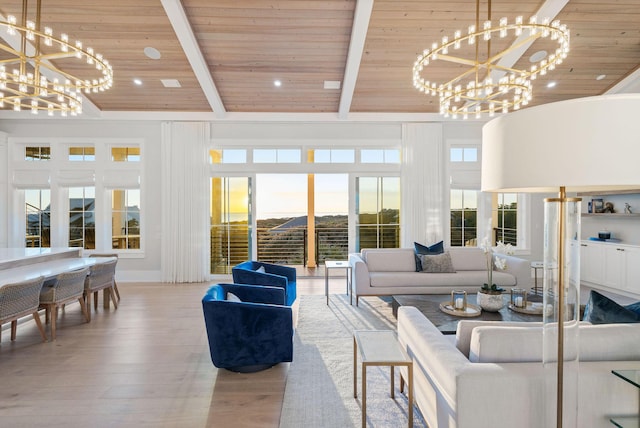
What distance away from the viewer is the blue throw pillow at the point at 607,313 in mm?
1872

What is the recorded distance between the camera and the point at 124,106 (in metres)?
6.14

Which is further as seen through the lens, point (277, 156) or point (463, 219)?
point (463, 219)

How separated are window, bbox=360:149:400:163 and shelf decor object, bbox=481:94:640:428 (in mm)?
5389

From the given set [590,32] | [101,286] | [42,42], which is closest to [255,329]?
[101,286]

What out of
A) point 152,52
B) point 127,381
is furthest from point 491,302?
point 152,52

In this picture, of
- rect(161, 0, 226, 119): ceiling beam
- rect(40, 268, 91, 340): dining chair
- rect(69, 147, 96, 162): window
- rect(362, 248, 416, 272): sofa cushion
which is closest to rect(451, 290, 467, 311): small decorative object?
rect(362, 248, 416, 272): sofa cushion

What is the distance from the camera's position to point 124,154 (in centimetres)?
648

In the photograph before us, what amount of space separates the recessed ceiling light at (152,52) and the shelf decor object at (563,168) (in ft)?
16.6

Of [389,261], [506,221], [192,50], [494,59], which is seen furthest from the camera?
[506,221]

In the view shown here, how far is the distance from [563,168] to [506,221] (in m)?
6.65

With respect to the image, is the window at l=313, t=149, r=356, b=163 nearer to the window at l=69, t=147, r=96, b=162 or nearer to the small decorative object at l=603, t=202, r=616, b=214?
the window at l=69, t=147, r=96, b=162

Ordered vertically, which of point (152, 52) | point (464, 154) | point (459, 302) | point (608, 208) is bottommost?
point (459, 302)

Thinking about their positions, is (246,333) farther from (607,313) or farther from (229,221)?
(229,221)

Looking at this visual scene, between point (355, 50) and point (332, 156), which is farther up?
point (355, 50)
